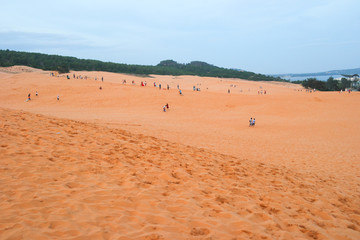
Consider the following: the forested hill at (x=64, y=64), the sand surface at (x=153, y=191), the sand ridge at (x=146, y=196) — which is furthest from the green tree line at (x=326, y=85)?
the sand ridge at (x=146, y=196)

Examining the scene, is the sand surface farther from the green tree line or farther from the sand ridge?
the green tree line

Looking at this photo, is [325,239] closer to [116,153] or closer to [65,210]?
[65,210]

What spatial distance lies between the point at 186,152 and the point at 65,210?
522cm

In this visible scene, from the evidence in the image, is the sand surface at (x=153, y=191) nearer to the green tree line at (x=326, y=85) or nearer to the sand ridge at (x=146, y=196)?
the sand ridge at (x=146, y=196)

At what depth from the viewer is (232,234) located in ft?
12.7

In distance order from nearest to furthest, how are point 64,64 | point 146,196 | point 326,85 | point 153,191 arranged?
point 146,196, point 153,191, point 326,85, point 64,64

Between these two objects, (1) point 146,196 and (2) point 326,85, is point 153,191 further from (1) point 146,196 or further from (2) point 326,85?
(2) point 326,85

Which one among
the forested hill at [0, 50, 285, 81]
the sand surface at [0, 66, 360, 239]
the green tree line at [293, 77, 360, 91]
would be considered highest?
the forested hill at [0, 50, 285, 81]

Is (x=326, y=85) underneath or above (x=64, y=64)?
underneath

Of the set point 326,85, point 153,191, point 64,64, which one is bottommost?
point 153,191

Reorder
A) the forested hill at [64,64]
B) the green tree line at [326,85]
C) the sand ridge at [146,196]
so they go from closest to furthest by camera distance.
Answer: the sand ridge at [146,196] < the green tree line at [326,85] < the forested hill at [64,64]

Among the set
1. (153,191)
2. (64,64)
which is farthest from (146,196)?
(64,64)

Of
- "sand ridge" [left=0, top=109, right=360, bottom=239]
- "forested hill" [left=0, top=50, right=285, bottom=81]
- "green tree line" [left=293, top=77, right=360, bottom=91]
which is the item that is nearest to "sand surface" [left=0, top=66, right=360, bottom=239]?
"sand ridge" [left=0, top=109, right=360, bottom=239]

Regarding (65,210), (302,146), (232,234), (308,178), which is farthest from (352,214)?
(302,146)
